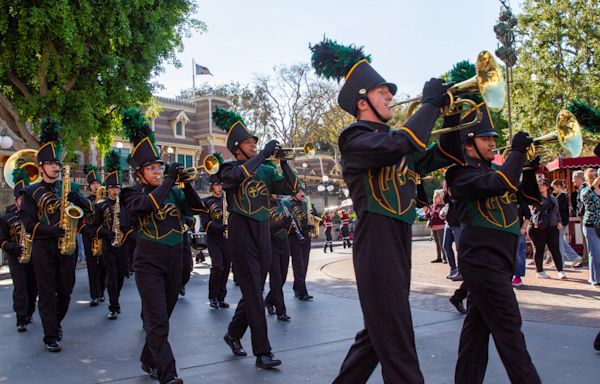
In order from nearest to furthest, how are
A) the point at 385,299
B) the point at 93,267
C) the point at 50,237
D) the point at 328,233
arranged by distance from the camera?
the point at 385,299 → the point at 50,237 → the point at 93,267 → the point at 328,233

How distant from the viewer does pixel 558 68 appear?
31.4 meters

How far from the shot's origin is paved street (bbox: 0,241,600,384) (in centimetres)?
580

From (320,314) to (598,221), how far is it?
15.1 ft

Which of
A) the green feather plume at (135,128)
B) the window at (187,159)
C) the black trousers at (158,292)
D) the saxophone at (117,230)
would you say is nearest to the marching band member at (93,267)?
the saxophone at (117,230)

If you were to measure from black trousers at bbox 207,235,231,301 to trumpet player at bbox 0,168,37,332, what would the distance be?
2.76 metres

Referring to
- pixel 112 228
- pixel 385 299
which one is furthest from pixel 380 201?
pixel 112 228

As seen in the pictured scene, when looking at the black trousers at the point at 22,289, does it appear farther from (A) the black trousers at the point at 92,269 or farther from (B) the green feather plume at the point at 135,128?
(B) the green feather plume at the point at 135,128

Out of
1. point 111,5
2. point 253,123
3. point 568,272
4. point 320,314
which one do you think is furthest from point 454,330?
point 253,123

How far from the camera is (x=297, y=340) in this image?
731 cm

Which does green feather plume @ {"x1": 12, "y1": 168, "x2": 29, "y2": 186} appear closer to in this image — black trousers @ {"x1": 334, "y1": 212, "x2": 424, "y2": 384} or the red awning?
black trousers @ {"x1": 334, "y1": 212, "x2": 424, "y2": 384}

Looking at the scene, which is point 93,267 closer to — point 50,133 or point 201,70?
point 50,133

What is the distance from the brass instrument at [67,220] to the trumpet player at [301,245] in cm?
376

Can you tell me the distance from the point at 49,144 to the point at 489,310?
228 inches

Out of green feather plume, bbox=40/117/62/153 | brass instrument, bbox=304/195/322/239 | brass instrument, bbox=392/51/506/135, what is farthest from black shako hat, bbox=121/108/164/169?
brass instrument, bbox=304/195/322/239
